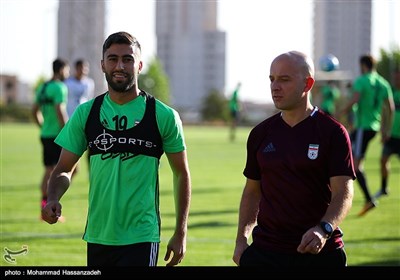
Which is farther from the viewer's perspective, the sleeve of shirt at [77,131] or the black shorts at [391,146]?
the black shorts at [391,146]

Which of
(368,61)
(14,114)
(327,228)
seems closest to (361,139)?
(368,61)

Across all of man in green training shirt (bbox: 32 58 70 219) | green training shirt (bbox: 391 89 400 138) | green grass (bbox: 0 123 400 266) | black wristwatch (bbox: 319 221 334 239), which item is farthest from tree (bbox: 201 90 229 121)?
black wristwatch (bbox: 319 221 334 239)

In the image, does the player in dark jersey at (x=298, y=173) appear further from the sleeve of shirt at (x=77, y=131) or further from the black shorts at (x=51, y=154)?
the black shorts at (x=51, y=154)

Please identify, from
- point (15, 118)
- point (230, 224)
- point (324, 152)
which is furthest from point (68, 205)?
point (15, 118)

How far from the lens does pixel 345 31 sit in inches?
5989

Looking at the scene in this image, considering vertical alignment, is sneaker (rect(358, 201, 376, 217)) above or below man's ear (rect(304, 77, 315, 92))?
Answer: below

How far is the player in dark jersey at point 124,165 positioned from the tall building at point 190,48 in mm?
172475

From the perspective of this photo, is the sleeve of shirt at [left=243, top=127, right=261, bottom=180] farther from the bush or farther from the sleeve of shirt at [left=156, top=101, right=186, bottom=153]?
the bush

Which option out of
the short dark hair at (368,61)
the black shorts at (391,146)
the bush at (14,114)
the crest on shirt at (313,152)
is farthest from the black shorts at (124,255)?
the bush at (14,114)

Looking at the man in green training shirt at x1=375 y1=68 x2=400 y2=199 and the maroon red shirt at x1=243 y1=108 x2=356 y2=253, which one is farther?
the man in green training shirt at x1=375 y1=68 x2=400 y2=199

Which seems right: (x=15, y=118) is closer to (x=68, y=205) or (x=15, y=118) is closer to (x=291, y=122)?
(x=68, y=205)

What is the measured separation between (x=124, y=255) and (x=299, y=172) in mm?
1255

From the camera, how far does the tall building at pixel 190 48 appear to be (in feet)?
595

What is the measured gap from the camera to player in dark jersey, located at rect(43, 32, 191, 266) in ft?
18.4
